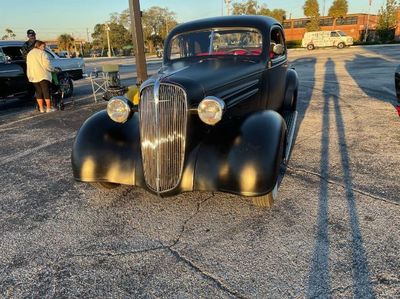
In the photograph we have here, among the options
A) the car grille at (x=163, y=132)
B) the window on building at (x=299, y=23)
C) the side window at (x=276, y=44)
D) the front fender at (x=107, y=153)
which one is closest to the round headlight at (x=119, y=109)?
the front fender at (x=107, y=153)

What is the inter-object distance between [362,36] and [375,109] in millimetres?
49310

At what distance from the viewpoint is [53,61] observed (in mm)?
10633

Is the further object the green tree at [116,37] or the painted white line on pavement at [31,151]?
the green tree at [116,37]

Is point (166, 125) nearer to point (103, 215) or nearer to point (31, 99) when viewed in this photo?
point (103, 215)

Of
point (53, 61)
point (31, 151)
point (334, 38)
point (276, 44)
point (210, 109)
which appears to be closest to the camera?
point (210, 109)

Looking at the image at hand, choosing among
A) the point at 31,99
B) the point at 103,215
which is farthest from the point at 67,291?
the point at 31,99

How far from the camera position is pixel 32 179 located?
441 cm

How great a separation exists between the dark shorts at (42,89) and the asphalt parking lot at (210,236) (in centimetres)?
373

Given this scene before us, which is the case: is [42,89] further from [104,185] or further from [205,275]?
[205,275]

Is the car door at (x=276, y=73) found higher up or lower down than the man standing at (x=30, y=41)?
lower down

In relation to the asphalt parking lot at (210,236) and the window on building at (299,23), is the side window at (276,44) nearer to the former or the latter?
the asphalt parking lot at (210,236)


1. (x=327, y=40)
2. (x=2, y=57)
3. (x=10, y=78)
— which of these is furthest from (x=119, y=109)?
(x=327, y=40)

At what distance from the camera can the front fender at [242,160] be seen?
294 centimetres

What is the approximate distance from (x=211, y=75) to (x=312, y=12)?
1897 inches
